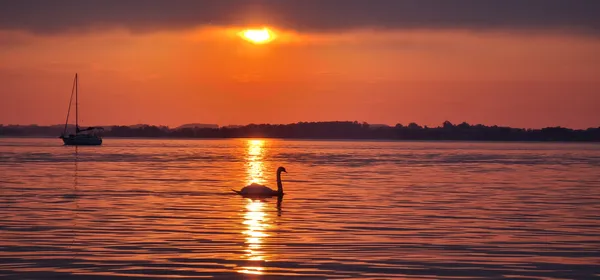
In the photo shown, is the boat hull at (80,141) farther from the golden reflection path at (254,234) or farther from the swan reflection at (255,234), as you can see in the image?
the golden reflection path at (254,234)

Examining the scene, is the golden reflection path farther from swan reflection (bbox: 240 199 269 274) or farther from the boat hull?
the boat hull

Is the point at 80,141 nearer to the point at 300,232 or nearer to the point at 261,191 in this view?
the point at 261,191

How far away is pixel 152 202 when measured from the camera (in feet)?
133

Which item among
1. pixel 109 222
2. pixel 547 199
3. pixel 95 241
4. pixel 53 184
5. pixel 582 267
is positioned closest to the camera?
pixel 582 267

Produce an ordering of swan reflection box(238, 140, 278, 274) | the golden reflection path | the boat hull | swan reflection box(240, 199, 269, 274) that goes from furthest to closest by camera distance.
→ the boat hull < swan reflection box(240, 199, 269, 274) < swan reflection box(238, 140, 278, 274) < the golden reflection path

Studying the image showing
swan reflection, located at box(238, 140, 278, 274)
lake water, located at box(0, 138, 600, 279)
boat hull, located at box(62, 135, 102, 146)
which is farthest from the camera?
boat hull, located at box(62, 135, 102, 146)

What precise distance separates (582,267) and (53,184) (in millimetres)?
37369

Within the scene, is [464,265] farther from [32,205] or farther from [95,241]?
[32,205]

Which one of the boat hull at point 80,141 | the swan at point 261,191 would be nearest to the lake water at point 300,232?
the swan at point 261,191

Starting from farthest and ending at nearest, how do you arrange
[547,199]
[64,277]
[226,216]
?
[547,199], [226,216], [64,277]

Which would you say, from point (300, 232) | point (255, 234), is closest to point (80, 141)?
point (300, 232)

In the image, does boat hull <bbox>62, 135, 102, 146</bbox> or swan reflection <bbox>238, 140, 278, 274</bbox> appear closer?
swan reflection <bbox>238, 140, 278, 274</bbox>

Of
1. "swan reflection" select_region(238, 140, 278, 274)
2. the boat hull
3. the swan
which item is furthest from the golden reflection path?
the boat hull

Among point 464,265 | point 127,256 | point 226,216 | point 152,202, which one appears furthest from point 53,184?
point 464,265
